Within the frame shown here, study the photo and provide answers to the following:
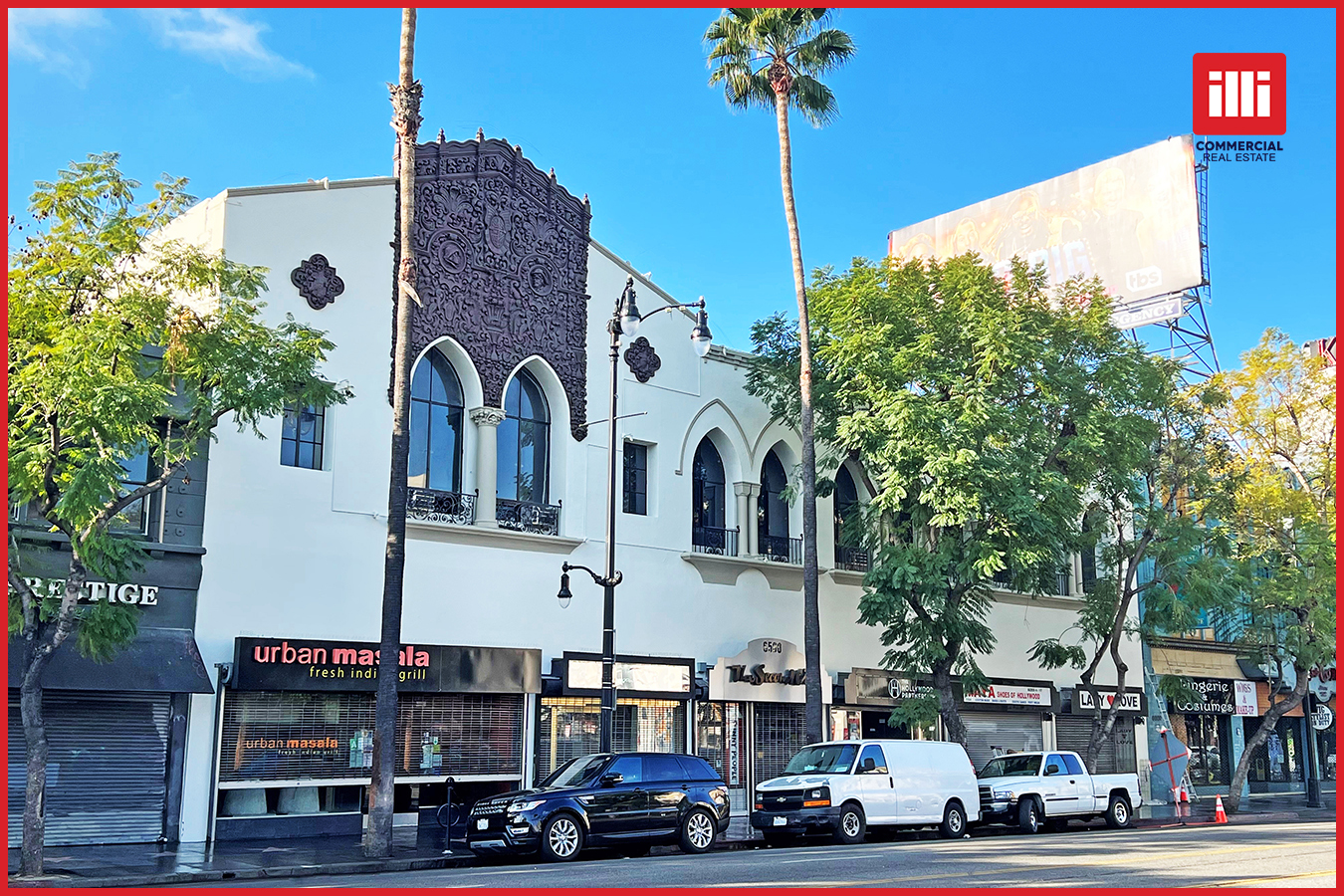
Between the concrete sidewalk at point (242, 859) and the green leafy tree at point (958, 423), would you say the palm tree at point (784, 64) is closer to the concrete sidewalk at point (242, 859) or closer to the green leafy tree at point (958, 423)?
the green leafy tree at point (958, 423)

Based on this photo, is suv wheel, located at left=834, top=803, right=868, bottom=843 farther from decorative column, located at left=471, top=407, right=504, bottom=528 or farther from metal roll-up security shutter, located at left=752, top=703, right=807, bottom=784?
decorative column, located at left=471, top=407, right=504, bottom=528

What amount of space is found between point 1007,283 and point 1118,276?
15.0 metres

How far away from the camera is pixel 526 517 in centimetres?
2569

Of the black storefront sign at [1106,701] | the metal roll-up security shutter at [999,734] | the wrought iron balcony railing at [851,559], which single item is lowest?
the metal roll-up security shutter at [999,734]

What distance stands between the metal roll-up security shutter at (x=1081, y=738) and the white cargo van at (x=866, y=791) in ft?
40.7

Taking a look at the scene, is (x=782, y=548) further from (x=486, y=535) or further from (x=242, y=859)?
(x=242, y=859)

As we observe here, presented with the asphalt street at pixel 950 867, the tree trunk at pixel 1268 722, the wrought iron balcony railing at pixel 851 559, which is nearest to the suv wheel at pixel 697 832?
the asphalt street at pixel 950 867

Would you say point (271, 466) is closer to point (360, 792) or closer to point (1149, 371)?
point (360, 792)

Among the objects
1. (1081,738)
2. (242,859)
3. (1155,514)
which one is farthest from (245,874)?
(1081,738)

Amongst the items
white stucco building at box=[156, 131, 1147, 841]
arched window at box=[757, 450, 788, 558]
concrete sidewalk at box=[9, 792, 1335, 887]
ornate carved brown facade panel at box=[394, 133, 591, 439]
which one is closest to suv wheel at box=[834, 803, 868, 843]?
concrete sidewalk at box=[9, 792, 1335, 887]

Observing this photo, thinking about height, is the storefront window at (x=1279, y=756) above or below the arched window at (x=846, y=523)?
below

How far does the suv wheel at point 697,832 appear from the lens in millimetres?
20000

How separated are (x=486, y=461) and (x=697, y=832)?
28.6 feet

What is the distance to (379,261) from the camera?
24609mm
